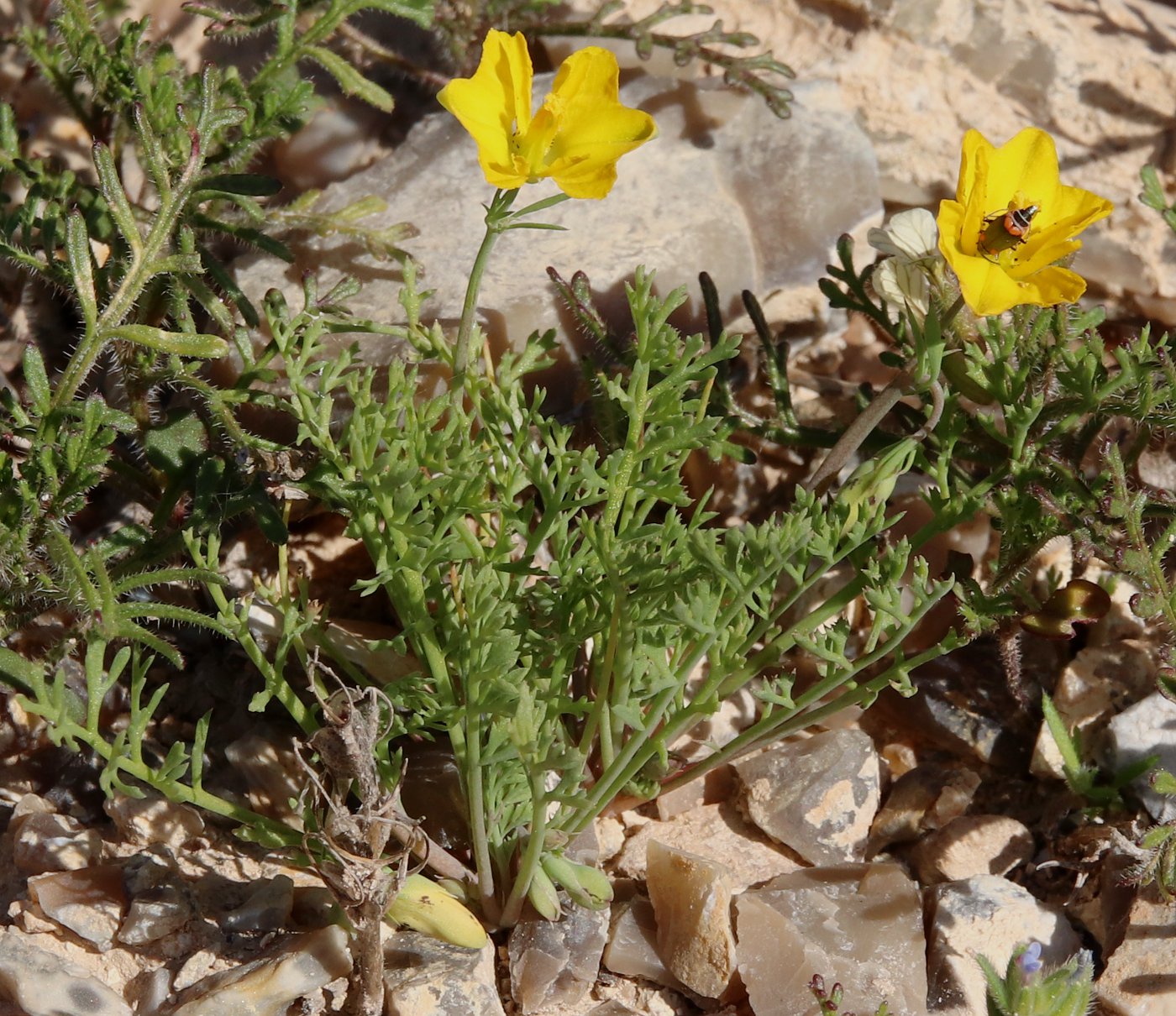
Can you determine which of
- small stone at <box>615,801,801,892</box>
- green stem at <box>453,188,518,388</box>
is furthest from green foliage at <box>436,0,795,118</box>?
small stone at <box>615,801,801,892</box>

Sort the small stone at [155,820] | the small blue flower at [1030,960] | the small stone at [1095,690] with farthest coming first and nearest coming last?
the small stone at [1095,690] → the small stone at [155,820] → the small blue flower at [1030,960]

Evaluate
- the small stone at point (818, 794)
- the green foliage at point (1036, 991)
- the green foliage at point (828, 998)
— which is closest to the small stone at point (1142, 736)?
the small stone at point (818, 794)

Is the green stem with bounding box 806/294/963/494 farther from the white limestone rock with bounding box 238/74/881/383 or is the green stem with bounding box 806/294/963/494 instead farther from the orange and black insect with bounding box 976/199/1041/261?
the white limestone rock with bounding box 238/74/881/383

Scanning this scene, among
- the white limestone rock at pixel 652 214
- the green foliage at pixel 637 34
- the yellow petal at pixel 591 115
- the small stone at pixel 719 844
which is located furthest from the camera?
the green foliage at pixel 637 34

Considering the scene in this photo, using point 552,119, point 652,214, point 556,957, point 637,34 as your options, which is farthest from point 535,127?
point 556,957

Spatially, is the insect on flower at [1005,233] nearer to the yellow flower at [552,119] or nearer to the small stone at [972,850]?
the yellow flower at [552,119]

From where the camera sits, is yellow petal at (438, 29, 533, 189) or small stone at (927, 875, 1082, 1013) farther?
small stone at (927, 875, 1082, 1013)
